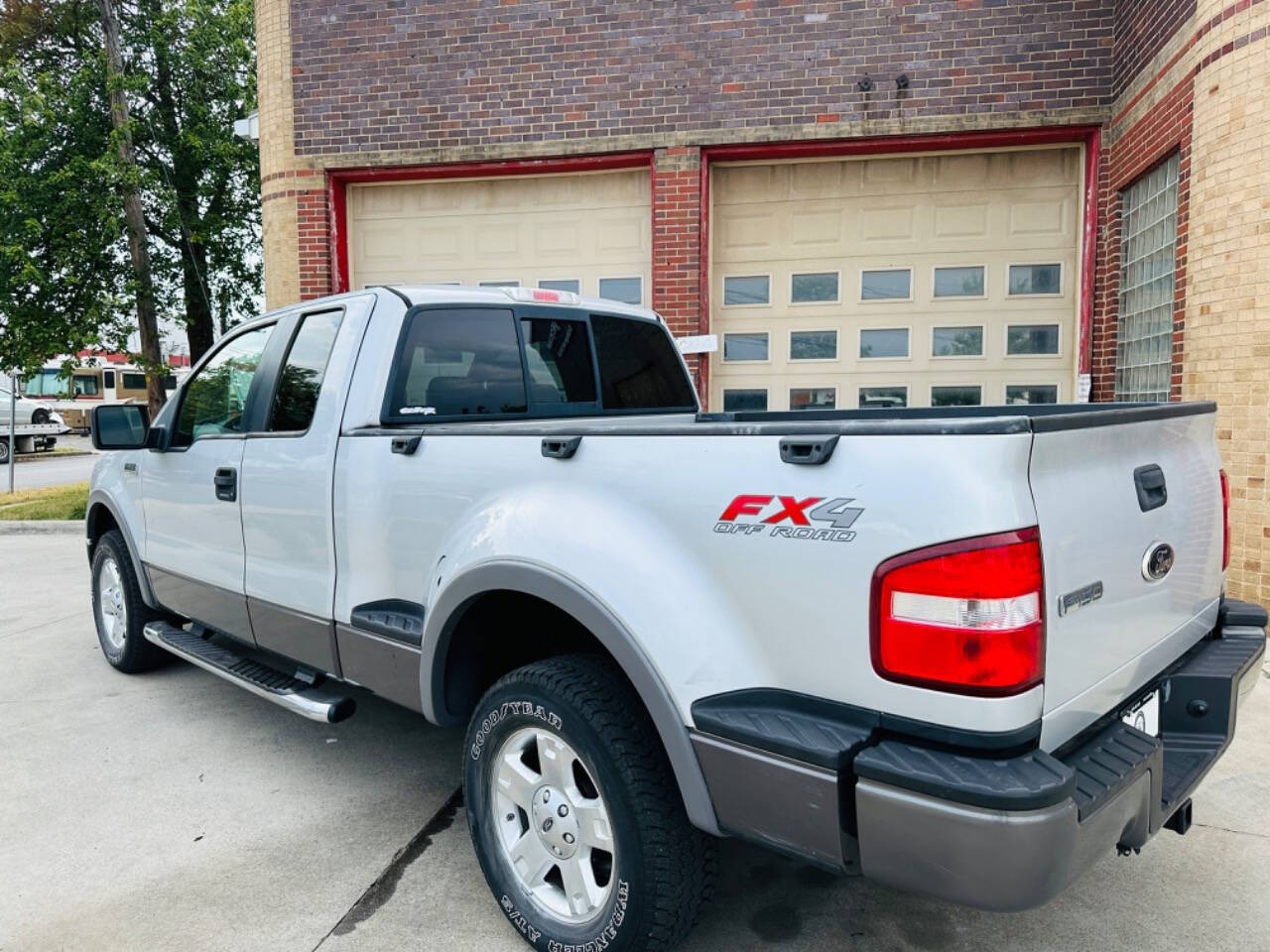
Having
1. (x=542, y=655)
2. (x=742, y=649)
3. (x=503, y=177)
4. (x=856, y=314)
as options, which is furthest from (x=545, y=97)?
(x=742, y=649)

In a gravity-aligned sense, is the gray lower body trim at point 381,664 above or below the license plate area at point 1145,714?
below

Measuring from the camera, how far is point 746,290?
8289mm

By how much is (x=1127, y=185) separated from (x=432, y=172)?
6.00 meters

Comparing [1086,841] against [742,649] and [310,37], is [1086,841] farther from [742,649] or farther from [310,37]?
[310,37]

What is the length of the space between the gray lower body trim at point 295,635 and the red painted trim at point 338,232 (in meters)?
5.77

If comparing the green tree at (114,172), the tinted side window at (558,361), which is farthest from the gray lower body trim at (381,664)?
the green tree at (114,172)

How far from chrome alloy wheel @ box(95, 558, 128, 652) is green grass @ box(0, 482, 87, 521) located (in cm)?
674

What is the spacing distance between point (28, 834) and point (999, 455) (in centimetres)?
338

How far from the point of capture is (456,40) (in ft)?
27.2

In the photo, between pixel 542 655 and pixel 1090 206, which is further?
pixel 1090 206

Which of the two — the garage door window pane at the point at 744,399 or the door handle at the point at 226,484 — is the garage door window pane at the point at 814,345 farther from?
the door handle at the point at 226,484

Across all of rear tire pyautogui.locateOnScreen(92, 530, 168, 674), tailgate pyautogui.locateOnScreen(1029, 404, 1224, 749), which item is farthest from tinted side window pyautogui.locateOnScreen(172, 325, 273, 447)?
tailgate pyautogui.locateOnScreen(1029, 404, 1224, 749)

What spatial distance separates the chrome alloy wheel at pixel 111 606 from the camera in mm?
4836

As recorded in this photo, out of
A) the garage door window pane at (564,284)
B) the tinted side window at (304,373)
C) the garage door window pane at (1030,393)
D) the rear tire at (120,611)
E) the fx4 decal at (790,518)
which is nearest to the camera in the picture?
the fx4 decal at (790,518)
